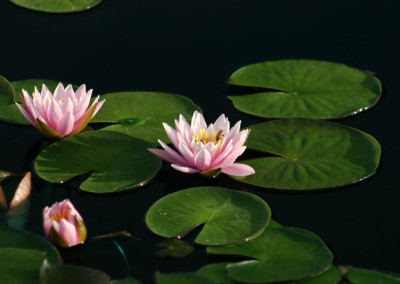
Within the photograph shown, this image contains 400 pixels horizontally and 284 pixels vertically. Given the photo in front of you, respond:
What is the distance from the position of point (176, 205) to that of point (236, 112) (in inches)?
31.4

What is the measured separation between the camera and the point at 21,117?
10.3ft

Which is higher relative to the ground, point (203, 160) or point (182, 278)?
point (203, 160)

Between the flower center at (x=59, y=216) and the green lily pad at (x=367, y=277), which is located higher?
the flower center at (x=59, y=216)

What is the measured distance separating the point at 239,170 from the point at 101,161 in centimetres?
57

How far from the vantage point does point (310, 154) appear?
115 inches

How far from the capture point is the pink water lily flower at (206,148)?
8.86 ft

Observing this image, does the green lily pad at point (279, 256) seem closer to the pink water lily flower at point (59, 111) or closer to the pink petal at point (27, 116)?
the pink water lily flower at point (59, 111)

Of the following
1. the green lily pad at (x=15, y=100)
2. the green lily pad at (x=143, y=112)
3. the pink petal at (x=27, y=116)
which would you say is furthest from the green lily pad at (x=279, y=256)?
the green lily pad at (x=15, y=100)

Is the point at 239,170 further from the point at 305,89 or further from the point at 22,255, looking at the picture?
the point at 22,255

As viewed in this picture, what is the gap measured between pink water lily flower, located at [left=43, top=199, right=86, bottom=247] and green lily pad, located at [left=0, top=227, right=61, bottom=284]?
5 centimetres

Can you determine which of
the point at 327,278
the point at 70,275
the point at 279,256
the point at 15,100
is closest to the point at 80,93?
the point at 15,100

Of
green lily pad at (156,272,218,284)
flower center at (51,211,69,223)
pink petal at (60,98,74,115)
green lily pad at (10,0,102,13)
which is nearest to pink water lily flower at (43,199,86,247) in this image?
flower center at (51,211,69,223)

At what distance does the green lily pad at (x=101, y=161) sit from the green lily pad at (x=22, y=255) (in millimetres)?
373

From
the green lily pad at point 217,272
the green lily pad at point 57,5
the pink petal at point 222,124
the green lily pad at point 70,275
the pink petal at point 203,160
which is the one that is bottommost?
the green lily pad at point 217,272
